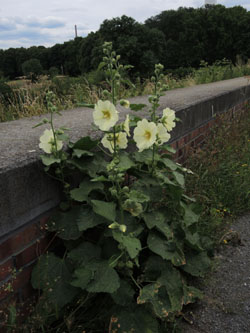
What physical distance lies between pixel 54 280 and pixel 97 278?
0.75ft

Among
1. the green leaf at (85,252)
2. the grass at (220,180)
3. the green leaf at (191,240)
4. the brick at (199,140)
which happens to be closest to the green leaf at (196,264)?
the green leaf at (191,240)

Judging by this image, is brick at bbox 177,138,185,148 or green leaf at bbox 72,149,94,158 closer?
green leaf at bbox 72,149,94,158

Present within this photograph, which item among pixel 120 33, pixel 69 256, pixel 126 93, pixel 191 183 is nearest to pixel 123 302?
pixel 69 256

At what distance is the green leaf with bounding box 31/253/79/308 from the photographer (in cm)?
158

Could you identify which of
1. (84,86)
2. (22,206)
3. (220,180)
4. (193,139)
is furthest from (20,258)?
(84,86)

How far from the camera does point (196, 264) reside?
2016mm

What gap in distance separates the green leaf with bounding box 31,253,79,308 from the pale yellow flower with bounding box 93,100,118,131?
2.21 ft

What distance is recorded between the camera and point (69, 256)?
63.5 inches

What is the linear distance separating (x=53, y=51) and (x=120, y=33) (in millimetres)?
32632

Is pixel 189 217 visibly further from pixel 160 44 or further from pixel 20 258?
pixel 160 44

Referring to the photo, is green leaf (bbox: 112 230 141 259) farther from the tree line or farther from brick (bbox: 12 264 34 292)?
the tree line

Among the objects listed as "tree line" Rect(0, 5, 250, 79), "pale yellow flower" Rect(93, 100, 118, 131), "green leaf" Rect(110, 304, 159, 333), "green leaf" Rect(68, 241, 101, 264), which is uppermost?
"tree line" Rect(0, 5, 250, 79)

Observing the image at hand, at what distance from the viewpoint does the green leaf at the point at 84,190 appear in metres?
1.61

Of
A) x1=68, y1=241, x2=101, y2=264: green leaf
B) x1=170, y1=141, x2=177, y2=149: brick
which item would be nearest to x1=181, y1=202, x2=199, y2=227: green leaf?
x1=68, y1=241, x2=101, y2=264: green leaf
